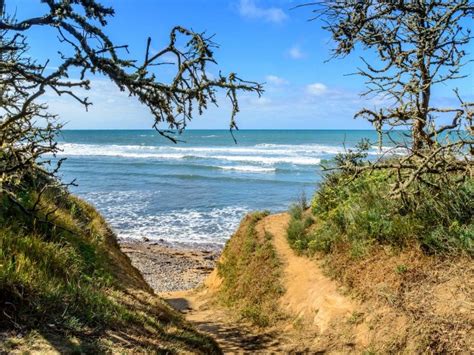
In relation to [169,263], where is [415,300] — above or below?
above

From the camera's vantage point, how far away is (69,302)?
4574 mm

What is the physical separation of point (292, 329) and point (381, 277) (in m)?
2.13

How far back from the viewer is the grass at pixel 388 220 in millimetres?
6492

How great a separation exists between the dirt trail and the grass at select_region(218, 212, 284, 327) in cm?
24

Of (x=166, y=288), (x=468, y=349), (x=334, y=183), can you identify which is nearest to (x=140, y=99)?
(x=468, y=349)

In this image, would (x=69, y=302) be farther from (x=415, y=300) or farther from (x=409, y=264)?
(x=409, y=264)

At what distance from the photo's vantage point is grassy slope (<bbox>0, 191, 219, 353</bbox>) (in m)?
3.99

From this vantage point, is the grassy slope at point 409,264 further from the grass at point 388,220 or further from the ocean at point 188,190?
the ocean at point 188,190

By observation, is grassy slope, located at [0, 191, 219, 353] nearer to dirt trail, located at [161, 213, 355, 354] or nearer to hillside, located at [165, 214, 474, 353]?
dirt trail, located at [161, 213, 355, 354]

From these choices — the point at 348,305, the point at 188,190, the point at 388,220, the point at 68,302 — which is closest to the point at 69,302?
the point at 68,302

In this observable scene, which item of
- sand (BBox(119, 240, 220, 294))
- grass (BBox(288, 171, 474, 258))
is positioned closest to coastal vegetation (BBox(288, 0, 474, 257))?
grass (BBox(288, 171, 474, 258))

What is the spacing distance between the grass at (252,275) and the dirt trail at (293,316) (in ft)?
0.79

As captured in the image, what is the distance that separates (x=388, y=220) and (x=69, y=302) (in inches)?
209

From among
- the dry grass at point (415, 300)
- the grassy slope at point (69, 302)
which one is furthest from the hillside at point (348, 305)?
the grassy slope at point (69, 302)
